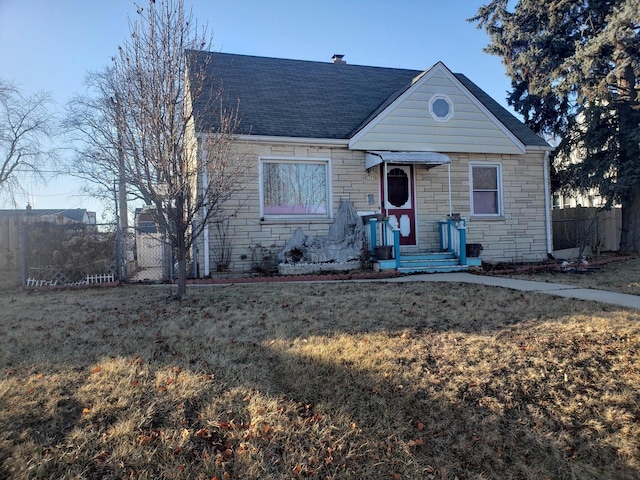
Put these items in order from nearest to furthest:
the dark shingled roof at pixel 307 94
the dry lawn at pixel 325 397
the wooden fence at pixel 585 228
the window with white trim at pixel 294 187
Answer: the dry lawn at pixel 325 397, the window with white trim at pixel 294 187, the dark shingled roof at pixel 307 94, the wooden fence at pixel 585 228

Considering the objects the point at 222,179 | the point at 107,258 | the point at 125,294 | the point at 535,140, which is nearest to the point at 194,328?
the point at 222,179

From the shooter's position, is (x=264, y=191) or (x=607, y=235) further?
(x=607, y=235)

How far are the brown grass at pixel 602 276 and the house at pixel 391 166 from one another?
1.85 metres

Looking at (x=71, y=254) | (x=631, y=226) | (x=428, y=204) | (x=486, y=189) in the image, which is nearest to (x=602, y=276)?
(x=486, y=189)

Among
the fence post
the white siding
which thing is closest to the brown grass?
the white siding

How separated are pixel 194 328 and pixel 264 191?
5.97 meters

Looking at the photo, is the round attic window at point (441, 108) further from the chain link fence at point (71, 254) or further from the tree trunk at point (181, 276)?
the tree trunk at point (181, 276)

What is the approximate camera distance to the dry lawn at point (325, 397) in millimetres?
2887

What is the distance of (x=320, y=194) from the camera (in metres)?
11.4

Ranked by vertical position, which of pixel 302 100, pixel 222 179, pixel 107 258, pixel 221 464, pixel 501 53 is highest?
pixel 501 53

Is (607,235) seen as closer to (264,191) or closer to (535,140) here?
(535,140)

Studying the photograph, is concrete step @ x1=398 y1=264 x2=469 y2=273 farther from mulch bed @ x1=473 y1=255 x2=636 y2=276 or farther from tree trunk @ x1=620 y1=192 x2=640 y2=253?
tree trunk @ x1=620 y1=192 x2=640 y2=253

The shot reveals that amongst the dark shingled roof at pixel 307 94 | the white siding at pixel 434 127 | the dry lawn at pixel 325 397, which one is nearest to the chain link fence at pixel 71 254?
the dark shingled roof at pixel 307 94

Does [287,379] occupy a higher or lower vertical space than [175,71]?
lower
